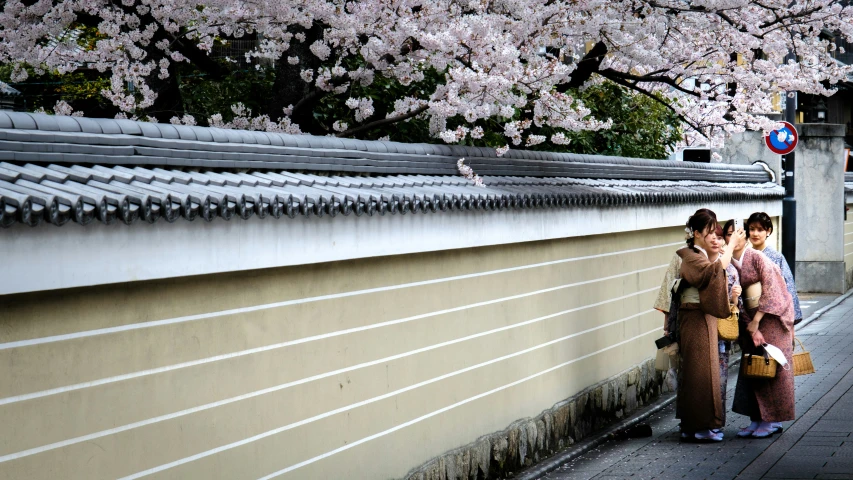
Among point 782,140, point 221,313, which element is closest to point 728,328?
point 221,313

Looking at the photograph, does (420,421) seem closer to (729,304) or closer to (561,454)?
(561,454)

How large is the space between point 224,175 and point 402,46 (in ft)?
15.0

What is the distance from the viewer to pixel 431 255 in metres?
7.61

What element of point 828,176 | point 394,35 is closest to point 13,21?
point 394,35

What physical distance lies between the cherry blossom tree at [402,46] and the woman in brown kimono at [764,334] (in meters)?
2.37

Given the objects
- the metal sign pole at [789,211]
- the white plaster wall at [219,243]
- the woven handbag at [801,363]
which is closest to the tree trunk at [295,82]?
the white plaster wall at [219,243]

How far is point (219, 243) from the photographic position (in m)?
5.18

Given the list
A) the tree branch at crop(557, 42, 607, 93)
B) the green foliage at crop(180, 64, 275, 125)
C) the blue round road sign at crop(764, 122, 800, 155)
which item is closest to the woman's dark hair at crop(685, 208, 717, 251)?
the tree branch at crop(557, 42, 607, 93)

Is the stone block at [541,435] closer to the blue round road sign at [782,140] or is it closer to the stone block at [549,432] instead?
the stone block at [549,432]

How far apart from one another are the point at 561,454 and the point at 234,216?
512 centimetres

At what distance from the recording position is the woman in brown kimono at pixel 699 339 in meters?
Result: 9.68

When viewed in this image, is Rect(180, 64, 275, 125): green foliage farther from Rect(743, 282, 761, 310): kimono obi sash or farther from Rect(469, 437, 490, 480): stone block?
Rect(743, 282, 761, 310): kimono obi sash

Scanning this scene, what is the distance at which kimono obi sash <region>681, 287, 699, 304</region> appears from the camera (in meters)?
9.80

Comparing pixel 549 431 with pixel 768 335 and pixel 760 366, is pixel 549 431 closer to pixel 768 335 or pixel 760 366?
pixel 760 366
